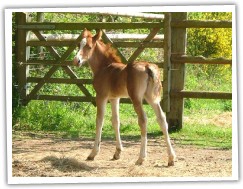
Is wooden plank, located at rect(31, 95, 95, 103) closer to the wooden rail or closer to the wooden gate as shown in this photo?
the wooden gate

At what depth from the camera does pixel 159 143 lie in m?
10.7

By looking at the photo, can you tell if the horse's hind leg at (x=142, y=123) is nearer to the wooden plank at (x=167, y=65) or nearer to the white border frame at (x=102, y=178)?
the white border frame at (x=102, y=178)

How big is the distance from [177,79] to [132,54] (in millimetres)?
951

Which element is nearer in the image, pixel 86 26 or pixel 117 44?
pixel 117 44

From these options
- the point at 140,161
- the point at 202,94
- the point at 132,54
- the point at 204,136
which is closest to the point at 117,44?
the point at 132,54

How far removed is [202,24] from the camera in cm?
1147

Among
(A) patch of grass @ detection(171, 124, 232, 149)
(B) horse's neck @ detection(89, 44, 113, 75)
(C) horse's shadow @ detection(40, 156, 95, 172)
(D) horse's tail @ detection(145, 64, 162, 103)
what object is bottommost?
(C) horse's shadow @ detection(40, 156, 95, 172)

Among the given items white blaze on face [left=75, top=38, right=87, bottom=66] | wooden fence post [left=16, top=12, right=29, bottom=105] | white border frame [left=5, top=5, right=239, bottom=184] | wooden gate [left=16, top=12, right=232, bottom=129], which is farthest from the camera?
wooden fence post [left=16, top=12, right=29, bottom=105]

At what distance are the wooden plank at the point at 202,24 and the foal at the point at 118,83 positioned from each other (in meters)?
2.40

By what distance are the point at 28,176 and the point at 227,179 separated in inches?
100

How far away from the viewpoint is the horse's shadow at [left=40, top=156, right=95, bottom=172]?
869cm

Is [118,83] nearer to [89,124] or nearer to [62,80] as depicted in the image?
[89,124]

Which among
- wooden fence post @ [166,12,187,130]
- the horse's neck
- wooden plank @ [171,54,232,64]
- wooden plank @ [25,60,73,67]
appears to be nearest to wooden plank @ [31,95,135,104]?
wooden plank @ [25,60,73,67]

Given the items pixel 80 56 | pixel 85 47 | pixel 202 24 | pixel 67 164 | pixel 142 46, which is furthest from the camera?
pixel 142 46
